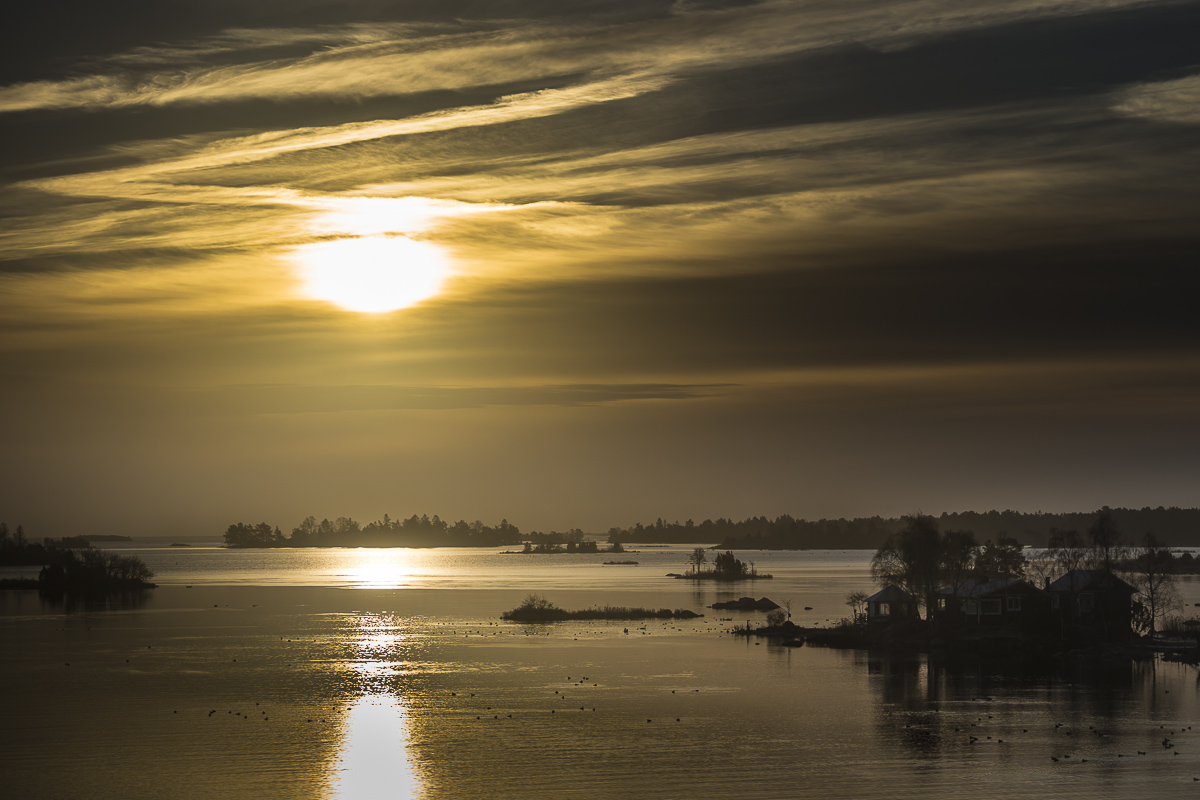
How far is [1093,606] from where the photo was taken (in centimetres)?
10831

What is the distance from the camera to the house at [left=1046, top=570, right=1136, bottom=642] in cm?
10625

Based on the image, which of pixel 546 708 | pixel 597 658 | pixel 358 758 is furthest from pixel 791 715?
pixel 597 658

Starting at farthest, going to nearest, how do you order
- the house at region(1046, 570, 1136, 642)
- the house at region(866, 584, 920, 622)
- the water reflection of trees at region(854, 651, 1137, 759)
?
1. the house at region(866, 584, 920, 622)
2. the house at region(1046, 570, 1136, 642)
3. the water reflection of trees at region(854, 651, 1137, 759)

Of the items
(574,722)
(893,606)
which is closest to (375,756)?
(574,722)

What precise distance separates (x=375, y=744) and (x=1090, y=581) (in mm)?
75397

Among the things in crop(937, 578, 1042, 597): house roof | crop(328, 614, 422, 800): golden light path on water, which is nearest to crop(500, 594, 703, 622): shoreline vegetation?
crop(328, 614, 422, 800): golden light path on water

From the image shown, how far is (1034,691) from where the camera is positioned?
8481 centimetres

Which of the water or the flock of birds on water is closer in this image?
the water

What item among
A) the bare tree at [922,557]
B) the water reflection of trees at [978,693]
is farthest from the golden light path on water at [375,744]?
the bare tree at [922,557]

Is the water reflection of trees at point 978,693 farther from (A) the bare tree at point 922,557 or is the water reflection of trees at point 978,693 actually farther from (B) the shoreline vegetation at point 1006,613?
(A) the bare tree at point 922,557

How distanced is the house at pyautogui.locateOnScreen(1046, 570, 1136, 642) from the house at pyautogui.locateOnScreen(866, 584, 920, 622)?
14.8m

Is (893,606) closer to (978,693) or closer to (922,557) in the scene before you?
(922,557)

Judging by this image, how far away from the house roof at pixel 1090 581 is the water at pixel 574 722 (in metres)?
10.2

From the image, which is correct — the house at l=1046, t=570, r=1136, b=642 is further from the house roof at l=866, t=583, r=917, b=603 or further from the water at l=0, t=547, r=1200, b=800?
the house roof at l=866, t=583, r=917, b=603
